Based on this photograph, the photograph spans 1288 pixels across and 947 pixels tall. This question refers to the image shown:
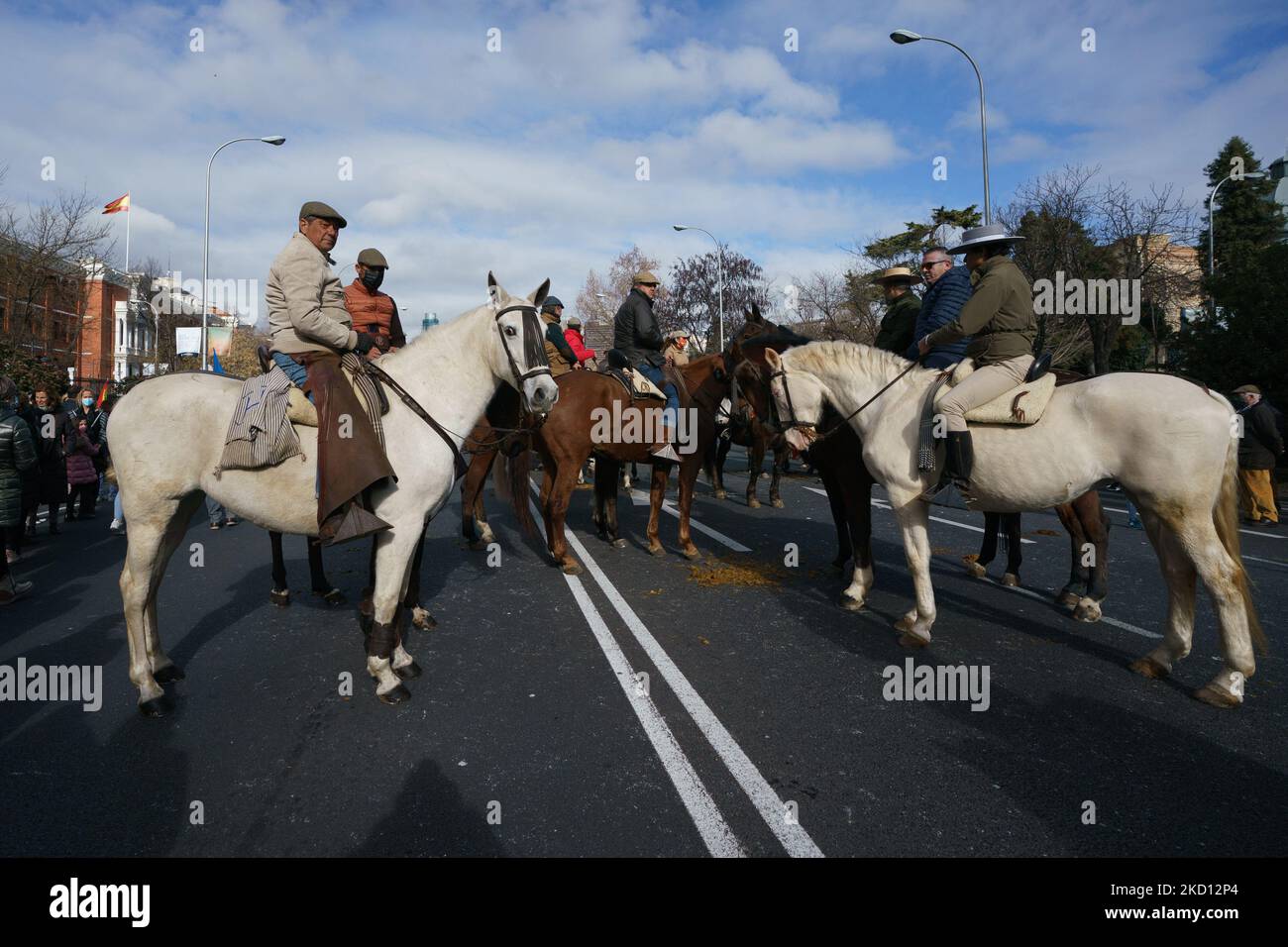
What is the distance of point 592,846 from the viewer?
2809 millimetres

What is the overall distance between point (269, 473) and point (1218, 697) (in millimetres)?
5855

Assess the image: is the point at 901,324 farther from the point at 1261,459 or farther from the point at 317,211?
the point at 1261,459

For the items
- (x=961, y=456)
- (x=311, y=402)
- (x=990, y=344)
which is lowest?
(x=961, y=456)

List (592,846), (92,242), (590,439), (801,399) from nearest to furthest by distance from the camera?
(592,846), (801,399), (590,439), (92,242)

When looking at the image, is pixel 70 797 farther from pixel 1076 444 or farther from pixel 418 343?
pixel 1076 444

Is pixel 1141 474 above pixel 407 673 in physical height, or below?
above

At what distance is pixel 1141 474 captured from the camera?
172 inches

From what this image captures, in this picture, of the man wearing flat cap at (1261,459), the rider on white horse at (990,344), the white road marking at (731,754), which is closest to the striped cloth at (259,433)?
the white road marking at (731,754)

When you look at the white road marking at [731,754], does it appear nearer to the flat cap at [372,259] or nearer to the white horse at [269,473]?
the white horse at [269,473]

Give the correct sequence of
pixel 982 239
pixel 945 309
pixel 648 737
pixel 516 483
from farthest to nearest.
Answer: pixel 516 483 → pixel 945 309 → pixel 982 239 → pixel 648 737

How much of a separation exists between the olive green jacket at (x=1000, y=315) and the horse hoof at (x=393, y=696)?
454 cm

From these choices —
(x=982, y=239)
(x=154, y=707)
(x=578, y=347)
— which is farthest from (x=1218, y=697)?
(x=578, y=347)
